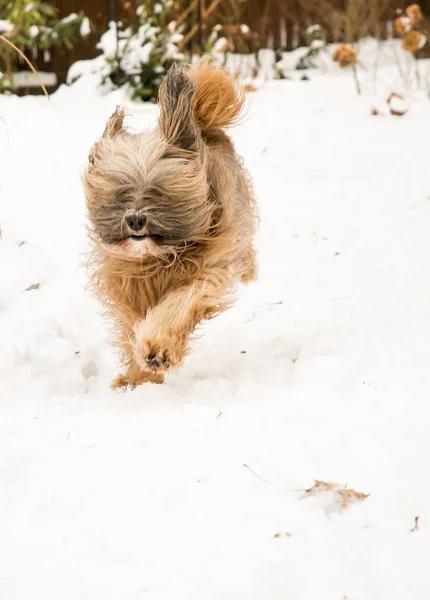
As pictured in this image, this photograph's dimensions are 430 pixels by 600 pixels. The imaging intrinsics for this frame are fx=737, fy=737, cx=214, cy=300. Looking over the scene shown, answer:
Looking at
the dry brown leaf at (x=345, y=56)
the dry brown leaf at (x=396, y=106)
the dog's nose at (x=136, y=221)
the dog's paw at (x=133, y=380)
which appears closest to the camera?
the dog's nose at (x=136, y=221)

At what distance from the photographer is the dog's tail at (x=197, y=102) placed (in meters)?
3.32

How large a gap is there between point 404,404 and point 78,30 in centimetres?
739

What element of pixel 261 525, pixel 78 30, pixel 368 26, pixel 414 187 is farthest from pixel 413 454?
pixel 368 26

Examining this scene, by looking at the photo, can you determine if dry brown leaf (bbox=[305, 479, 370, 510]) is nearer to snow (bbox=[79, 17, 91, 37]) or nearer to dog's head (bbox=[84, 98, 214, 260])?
dog's head (bbox=[84, 98, 214, 260])

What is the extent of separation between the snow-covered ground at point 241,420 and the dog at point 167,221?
31cm

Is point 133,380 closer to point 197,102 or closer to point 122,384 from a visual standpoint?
point 122,384

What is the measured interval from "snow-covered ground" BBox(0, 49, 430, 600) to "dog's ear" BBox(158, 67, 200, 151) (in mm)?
1140

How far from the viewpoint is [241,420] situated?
2.88 metres

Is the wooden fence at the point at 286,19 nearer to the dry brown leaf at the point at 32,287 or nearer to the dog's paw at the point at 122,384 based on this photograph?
the dry brown leaf at the point at 32,287

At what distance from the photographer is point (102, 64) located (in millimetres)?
8172

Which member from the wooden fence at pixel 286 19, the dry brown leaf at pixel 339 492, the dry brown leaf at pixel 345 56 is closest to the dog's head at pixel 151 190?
the dry brown leaf at pixel 339 492

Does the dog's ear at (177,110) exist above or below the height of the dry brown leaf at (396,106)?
above

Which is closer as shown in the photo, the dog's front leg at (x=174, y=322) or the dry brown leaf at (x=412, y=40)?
the dog's front leg at (x=174, y=322)

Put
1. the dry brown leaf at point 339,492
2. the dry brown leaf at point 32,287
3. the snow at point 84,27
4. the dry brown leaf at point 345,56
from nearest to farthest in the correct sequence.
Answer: the dry brown leaf at point 339,492
the dry brown leaf at point 32,287
the snow at point 84,27
the dry brown leaf at point 345,56
